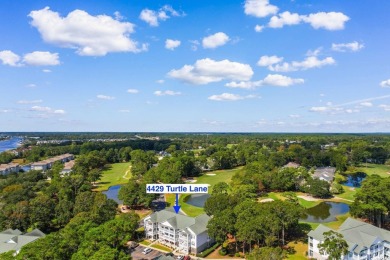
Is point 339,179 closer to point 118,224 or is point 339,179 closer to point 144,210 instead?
point 144,210

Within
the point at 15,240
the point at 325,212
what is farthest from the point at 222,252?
the point at 325,212

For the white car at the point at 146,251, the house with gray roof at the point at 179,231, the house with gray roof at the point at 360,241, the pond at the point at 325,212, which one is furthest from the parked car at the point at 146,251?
the pond at the point at 325,212

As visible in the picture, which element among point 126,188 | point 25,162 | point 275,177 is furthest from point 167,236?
point 25,162

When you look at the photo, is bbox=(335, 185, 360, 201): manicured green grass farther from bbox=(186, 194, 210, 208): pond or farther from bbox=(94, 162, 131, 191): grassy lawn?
bbox=(94, 162, 131, 191): grassy lawn

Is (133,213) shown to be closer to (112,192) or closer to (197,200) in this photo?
(197,200)

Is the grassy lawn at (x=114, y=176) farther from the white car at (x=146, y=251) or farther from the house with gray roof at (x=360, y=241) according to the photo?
the house with gray roof at (x=360, y=241)

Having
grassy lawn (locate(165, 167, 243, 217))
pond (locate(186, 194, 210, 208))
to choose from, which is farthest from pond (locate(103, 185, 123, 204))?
pond (locate(186, 194, 210, 208))

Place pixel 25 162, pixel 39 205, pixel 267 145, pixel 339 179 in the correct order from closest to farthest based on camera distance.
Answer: pixel 39 205 < pixel 339 179 < pixel 25 162 < pixel 267 145
